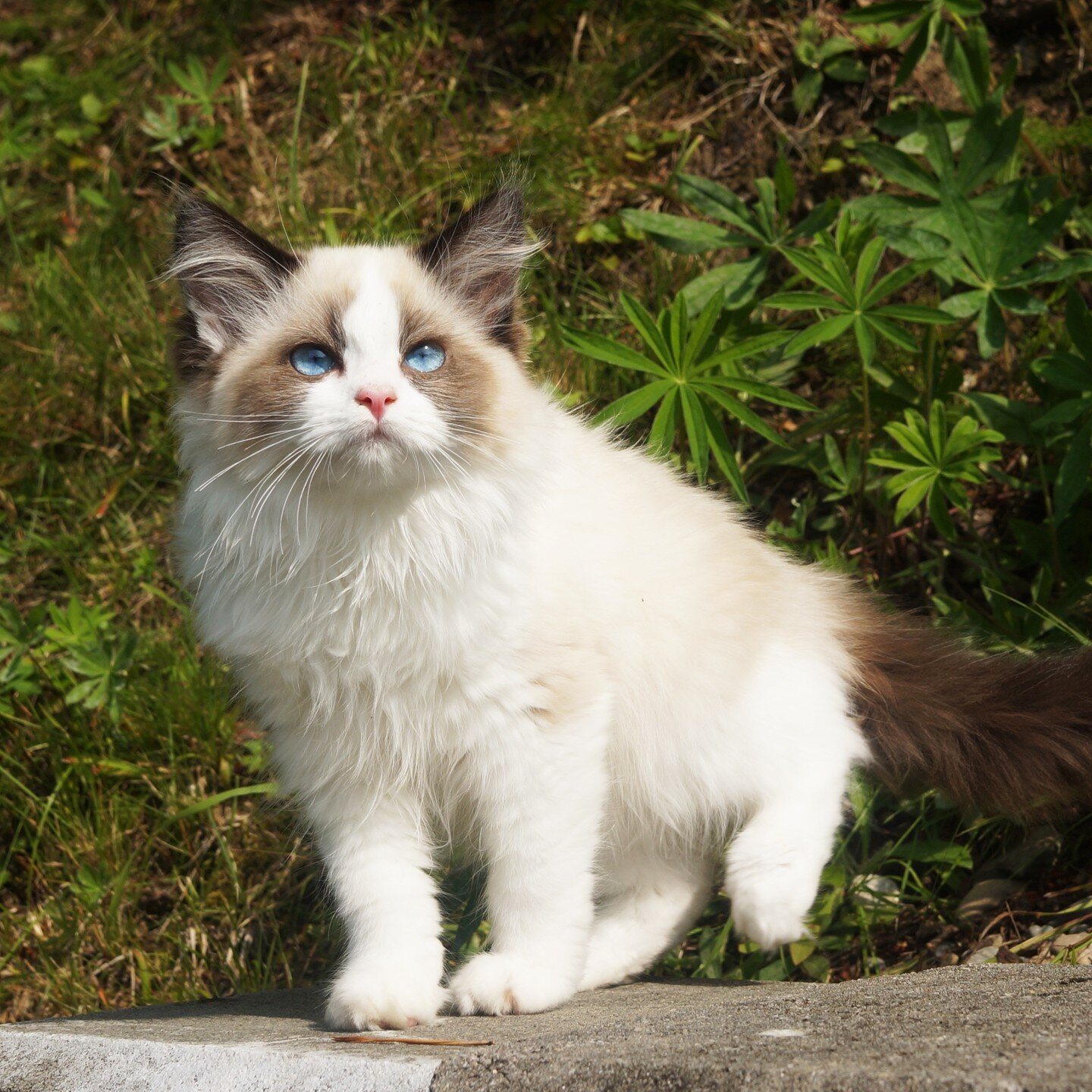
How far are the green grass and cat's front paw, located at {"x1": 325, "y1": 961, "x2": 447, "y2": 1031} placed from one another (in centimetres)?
73

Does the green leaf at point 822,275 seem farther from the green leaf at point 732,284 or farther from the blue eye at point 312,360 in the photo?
the blue eye at point 312,360

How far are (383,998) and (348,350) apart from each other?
1.06m

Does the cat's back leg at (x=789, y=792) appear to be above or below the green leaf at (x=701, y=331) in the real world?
below

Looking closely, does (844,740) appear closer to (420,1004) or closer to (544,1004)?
(544,1004)

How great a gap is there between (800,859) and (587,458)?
879 millimetres

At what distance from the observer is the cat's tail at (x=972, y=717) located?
2.20 meters

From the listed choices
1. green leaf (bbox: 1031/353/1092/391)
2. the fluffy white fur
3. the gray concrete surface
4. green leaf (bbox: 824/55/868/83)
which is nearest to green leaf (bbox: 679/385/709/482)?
the fluffy white fur

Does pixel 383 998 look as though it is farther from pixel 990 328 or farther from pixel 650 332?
pixel 990 328

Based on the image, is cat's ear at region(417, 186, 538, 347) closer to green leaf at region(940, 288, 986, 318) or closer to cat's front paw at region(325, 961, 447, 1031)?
green leaf at region(940, 288, 986, 318)

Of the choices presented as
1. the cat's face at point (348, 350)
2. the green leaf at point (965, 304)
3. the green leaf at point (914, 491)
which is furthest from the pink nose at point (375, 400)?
the green leaf at point (965, 304)

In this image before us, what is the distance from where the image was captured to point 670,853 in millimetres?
2482

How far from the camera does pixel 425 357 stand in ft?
6.57

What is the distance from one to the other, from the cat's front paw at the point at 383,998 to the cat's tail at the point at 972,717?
1.06 meters

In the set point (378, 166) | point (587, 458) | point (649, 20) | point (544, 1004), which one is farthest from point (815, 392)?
point (544, 1004)
